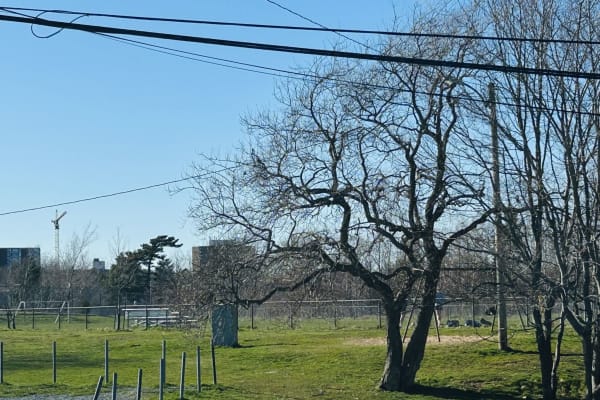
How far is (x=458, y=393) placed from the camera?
2358cm

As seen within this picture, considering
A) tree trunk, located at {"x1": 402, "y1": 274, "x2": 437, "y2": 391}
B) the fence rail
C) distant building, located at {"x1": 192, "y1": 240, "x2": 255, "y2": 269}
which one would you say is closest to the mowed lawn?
tree trunk, located at {"x1": 402, "y1": 274, "x2": 437, "y2": 391}

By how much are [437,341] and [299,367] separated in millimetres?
5992

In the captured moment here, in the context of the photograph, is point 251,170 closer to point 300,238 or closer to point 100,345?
point 300,238

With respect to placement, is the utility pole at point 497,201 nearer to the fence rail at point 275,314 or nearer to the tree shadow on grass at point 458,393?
the fence rail at point 275,314

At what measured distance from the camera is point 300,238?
67.3 feet

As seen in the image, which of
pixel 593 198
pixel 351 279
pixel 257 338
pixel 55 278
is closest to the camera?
pixel 593 198

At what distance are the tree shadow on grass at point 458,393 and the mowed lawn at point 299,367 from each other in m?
0.03

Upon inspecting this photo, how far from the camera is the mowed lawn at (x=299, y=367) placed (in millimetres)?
23406

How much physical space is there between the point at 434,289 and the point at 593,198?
4987 millimetres

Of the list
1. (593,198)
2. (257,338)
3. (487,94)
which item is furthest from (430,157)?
(257,338)

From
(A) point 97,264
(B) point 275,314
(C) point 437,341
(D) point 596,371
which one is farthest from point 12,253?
(D) point 596,371

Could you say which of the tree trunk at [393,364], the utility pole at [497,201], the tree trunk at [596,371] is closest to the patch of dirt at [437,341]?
the tree trunk at [393,364]

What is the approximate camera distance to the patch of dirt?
31.5m

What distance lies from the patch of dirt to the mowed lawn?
0.04 meters
